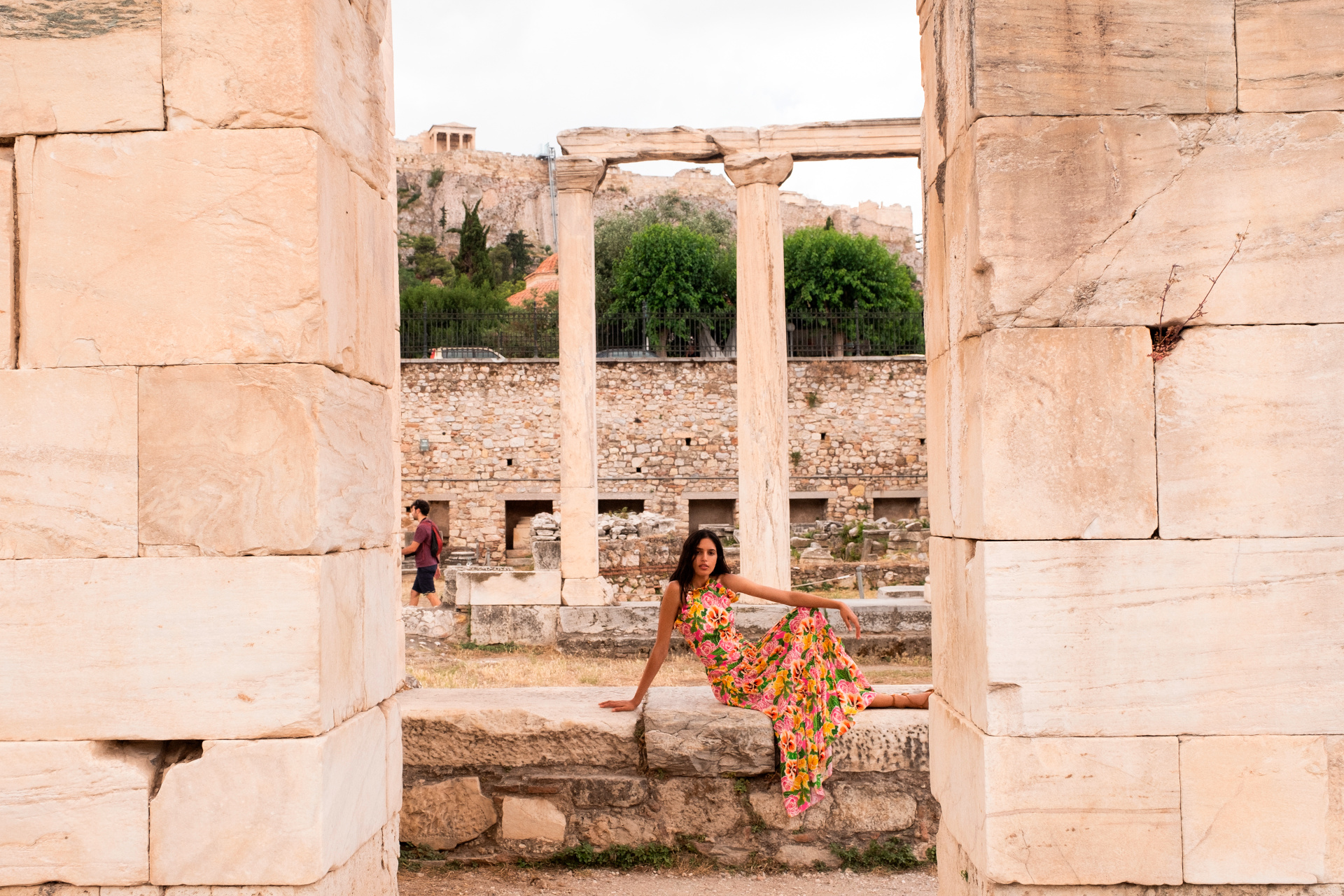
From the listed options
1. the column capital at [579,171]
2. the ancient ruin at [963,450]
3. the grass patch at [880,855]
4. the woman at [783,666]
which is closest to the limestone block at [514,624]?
the column capital at [579,171]

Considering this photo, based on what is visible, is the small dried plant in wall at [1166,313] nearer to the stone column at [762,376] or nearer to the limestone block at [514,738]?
the limestone block at [514,738]

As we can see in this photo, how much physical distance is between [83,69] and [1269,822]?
13.3ft

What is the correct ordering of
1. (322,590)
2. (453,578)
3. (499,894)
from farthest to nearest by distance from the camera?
1. (453,578)
2. (499,894)
3. (322,590)

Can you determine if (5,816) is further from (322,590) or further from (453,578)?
(453,578)

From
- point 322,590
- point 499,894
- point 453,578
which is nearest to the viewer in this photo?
point 322,590

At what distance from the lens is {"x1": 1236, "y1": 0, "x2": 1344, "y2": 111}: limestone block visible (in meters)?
3.14

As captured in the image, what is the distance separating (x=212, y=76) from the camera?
9.85 feet

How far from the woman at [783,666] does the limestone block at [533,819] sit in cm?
53

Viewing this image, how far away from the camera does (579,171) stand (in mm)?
12633

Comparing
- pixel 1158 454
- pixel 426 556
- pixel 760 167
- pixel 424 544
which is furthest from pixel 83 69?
pixel 426 556

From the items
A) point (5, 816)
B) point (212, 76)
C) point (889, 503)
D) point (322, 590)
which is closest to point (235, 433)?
point (322, 590)

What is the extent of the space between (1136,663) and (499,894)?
285cm

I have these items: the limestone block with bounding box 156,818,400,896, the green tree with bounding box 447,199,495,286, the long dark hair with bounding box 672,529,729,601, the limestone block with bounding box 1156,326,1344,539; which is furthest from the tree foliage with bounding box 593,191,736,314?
the limestone block with bounding box 1156,326,1344,539

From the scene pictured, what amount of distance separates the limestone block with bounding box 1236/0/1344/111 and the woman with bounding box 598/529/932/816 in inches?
96.7
